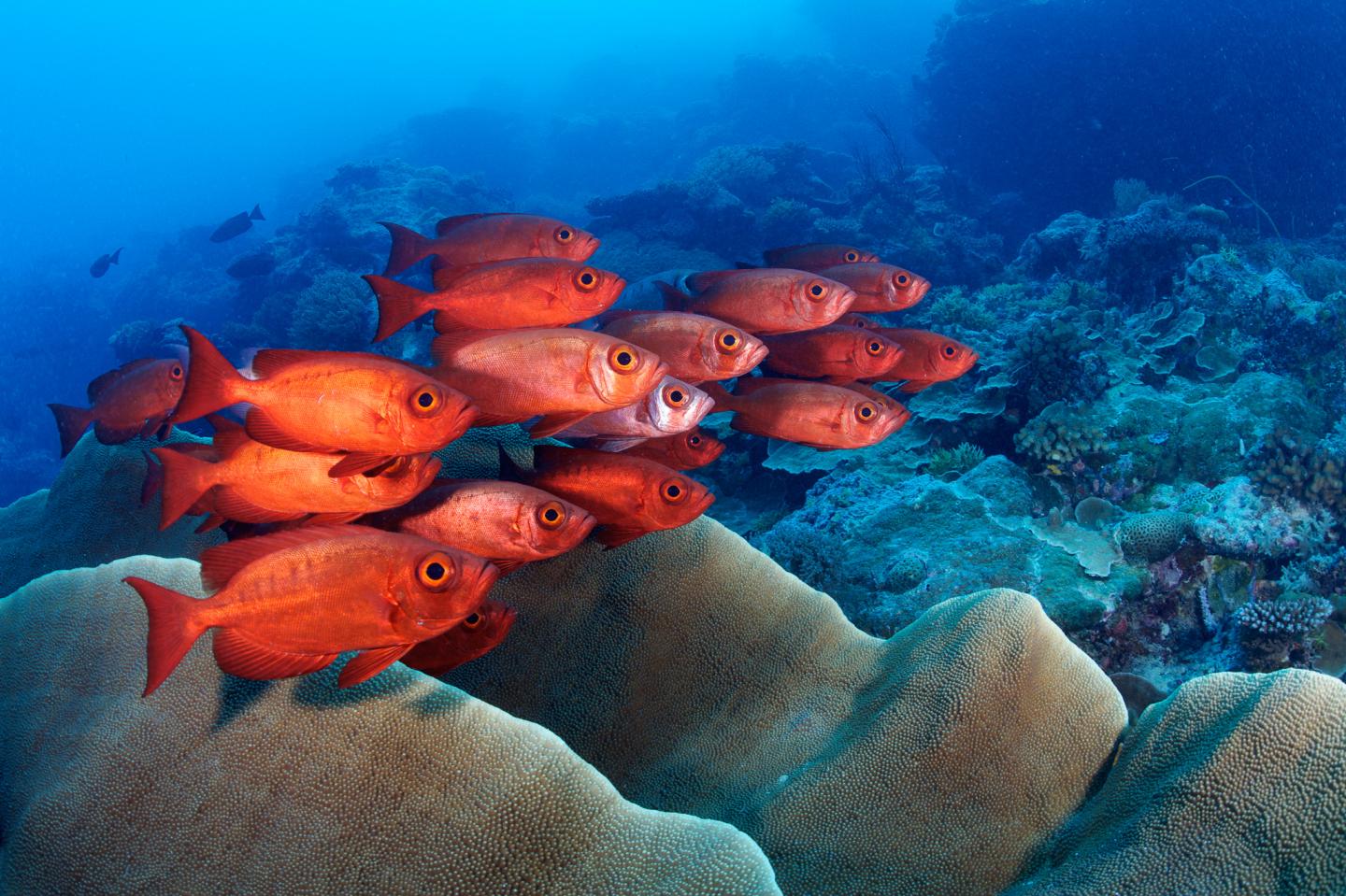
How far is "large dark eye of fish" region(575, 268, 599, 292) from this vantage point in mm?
2467

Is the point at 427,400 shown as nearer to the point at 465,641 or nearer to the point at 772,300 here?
the point at 465,641

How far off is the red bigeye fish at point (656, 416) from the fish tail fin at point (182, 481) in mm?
1066

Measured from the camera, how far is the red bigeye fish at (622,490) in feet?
7.74

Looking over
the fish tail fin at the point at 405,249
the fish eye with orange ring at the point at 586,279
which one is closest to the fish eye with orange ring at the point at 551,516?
the fish eye with orange ring at the point at 586,279

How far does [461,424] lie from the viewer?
71.4 inches

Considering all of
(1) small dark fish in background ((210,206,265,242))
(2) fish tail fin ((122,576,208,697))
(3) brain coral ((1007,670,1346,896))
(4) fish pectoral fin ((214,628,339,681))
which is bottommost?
(1) small dark fish in background ((210,206,265,242))

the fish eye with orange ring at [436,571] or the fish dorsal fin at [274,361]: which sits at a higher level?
the fish dorsal fin at [274,361]

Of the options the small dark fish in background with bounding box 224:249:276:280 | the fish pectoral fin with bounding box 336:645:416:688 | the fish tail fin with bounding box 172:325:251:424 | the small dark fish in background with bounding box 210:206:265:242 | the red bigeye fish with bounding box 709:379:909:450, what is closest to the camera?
the fish pectoral fin with bounding box 336:645:416:688

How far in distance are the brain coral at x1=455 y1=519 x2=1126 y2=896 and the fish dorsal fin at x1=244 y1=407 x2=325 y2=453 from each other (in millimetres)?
1347

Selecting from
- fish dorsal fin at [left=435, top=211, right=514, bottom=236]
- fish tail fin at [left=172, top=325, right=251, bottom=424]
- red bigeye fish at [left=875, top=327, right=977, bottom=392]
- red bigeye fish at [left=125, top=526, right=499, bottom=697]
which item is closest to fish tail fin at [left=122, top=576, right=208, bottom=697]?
red bigeye fish at [left=125, top=526, right=499, bottom=697]

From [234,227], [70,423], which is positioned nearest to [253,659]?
[70,423]

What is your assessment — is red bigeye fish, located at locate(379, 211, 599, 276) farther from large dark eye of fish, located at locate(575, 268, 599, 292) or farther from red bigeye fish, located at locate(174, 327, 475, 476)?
red bigeye fish, located at locate(174, 327, 475, 476)

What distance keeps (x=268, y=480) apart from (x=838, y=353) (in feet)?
6.98

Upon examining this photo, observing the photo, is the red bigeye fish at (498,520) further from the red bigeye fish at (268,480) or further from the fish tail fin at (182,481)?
the fish tail fin at (182,481)
